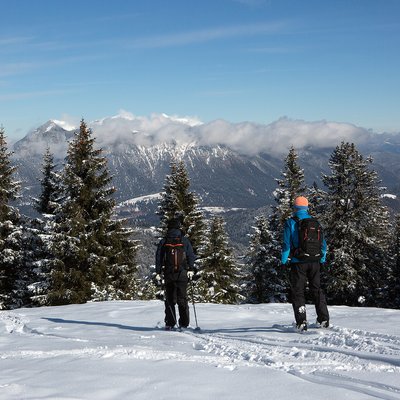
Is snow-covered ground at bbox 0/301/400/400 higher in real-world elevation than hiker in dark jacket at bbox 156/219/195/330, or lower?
lower

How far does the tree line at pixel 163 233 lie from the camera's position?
25.1 m

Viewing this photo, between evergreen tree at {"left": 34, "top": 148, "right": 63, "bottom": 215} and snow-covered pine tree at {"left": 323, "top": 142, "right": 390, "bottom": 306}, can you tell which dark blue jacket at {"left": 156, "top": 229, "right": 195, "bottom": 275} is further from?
snow-covered pine tree at {"left": 323, "top": 142, "right": 390, "bottom": 306}

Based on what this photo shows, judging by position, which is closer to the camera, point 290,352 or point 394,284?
point 290,352

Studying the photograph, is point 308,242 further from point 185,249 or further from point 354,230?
point 354,230

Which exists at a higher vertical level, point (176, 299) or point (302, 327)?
point (176, 299)

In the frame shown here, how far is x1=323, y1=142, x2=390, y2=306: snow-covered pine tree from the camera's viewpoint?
29766mm

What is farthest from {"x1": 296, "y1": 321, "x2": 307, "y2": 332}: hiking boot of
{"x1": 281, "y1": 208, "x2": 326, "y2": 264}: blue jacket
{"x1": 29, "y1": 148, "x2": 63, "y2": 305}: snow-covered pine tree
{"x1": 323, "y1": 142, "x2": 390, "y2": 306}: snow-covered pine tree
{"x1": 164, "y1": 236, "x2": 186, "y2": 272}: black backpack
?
{"x1": 323, "y1": 142, "x2": 390, "y2": 306}: snow-covered pine tree

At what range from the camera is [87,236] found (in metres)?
25.1

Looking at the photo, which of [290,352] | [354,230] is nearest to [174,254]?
[290,352]

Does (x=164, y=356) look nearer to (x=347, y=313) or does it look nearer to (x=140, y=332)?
(x=140, y=332)

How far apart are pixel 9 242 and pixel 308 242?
885 inches

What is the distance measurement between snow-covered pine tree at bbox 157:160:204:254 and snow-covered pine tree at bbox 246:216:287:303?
4.72 metres

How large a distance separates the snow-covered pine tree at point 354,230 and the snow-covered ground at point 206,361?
64.1 ft

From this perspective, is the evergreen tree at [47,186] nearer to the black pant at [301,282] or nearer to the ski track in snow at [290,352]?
the ski track in snow at [290,352]
